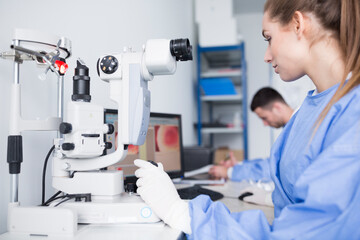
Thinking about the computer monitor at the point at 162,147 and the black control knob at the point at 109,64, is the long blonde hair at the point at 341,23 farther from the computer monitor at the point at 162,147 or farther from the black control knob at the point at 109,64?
the computer monitor at the point at 162,147

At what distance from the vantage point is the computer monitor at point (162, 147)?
1.10 meters

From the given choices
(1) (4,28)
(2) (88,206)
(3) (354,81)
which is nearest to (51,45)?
(1) (4,28)

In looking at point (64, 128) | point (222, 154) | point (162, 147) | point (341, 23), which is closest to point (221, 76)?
point (222, 154)

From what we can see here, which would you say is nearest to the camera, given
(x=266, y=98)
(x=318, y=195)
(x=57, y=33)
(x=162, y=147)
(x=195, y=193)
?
(x=318, y=195)

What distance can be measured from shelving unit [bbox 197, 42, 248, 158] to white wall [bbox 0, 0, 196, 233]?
1.10 metres

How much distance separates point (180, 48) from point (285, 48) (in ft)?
0.91

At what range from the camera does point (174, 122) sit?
1.39 m

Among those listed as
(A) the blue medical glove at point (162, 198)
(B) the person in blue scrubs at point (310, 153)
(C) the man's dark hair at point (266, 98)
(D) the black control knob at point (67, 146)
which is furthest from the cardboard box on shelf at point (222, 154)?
(D) the black control knob at point (67, 146)

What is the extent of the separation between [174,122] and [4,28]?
0.82 meters

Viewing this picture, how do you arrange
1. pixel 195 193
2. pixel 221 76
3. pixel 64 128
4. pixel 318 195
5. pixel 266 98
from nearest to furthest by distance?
pixel 318 195, pixel 64 128, pixel 195 193, pixel 266 98, pixel 221 76

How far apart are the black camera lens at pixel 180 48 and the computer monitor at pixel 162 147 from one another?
19.4 inches

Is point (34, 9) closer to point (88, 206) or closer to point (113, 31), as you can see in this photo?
point (113, 31)

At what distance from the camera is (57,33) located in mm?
925

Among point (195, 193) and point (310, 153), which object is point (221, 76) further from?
point (310, 153)
